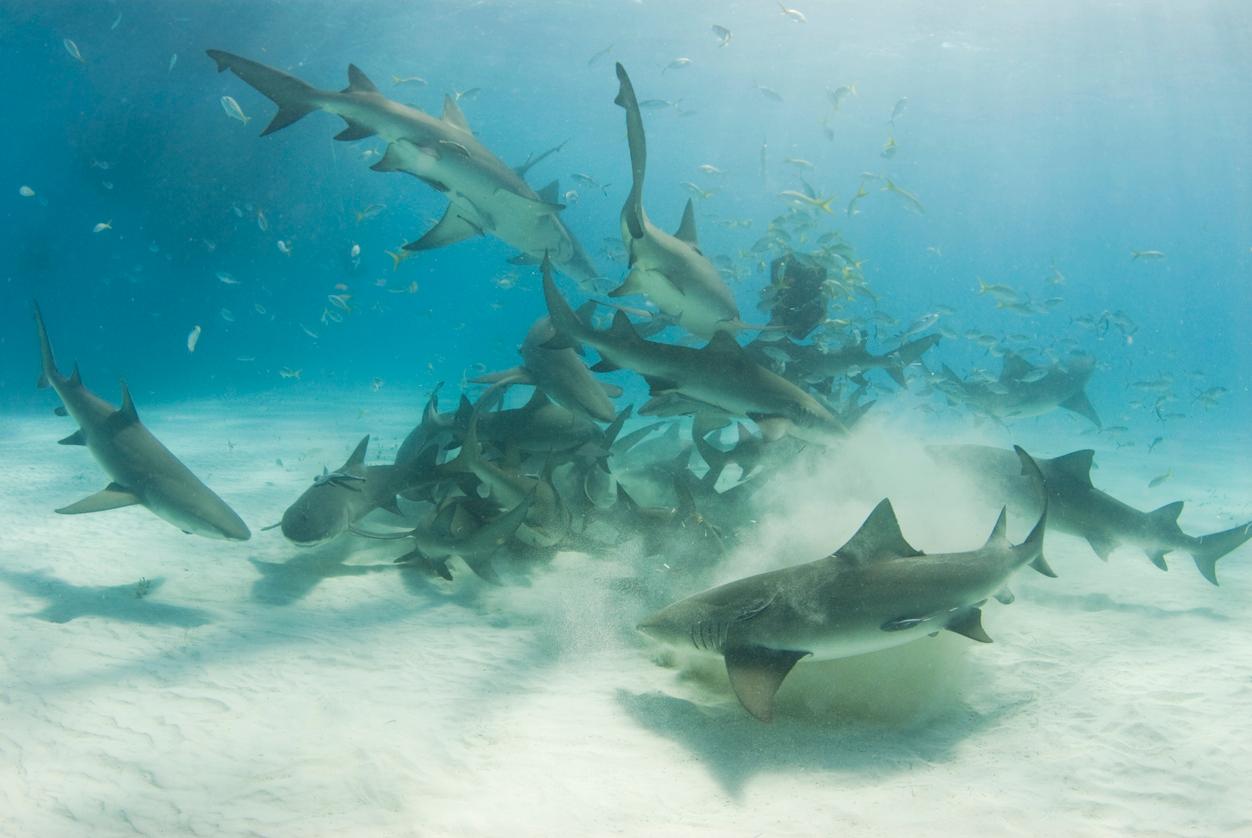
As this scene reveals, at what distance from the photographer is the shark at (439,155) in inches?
221

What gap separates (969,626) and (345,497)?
569 cm

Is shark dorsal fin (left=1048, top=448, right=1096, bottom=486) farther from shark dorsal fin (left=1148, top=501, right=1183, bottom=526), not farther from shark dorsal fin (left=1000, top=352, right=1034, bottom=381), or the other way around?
shark dorsal fin (left=1000, top=352, right=1034, bottom=381)

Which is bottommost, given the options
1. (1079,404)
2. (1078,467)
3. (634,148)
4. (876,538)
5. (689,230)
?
(1079,404)

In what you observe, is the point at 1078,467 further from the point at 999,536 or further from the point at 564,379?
the point at 564,379

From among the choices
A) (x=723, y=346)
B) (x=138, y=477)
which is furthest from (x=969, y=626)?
(x=138, y=477)

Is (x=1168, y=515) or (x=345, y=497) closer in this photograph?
(x=345, y=497)

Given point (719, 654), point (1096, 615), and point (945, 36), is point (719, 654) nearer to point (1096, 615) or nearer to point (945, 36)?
point (1096, 615)

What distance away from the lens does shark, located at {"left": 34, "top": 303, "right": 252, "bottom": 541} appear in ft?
19.1

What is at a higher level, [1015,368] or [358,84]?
[358,84]

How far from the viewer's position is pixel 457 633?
5.91 m

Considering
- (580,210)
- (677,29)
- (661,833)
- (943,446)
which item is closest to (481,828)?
(661,833)

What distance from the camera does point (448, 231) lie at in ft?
24.2

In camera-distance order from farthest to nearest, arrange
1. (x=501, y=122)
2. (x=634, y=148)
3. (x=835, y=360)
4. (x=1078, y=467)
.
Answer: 1. (x=501, y=122)
2. (x=835, y=360)
3. (x=1078, y=467)
4. (x=634, y=148)

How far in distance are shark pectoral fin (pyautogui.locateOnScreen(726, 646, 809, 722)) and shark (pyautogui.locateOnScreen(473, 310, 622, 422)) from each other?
3.86 metres
